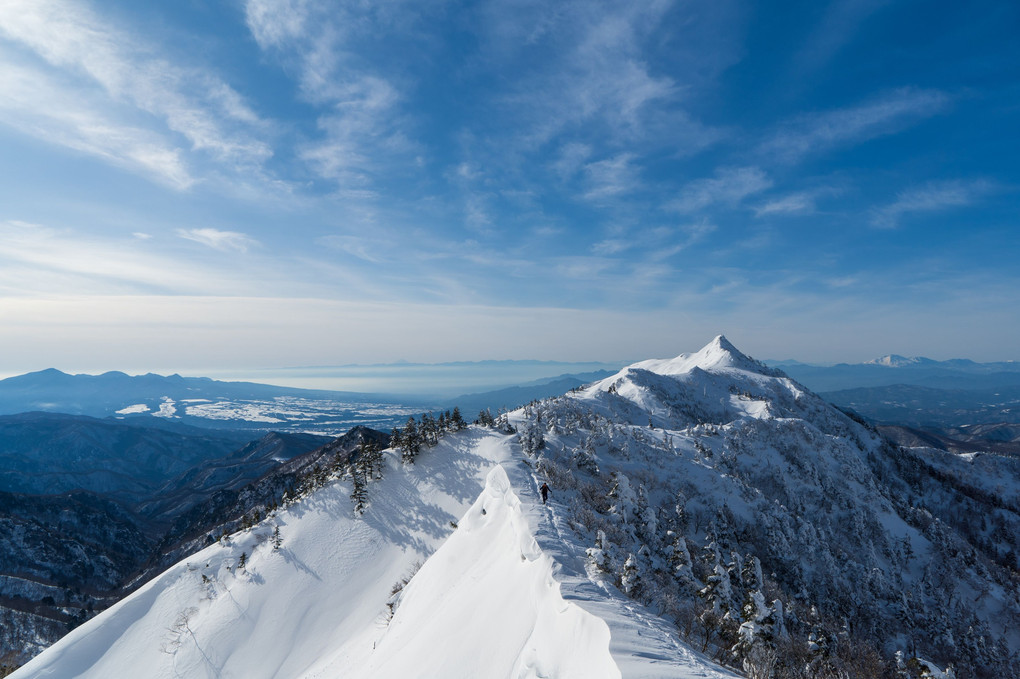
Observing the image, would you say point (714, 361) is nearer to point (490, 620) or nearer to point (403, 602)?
point (403, 602)

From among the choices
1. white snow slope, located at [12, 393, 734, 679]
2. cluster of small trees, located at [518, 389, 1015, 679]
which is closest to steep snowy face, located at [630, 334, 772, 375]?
cluster of small trees, located at [518, 389, 1015, 679]

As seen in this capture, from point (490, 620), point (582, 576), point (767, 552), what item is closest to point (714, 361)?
point (767, 552)

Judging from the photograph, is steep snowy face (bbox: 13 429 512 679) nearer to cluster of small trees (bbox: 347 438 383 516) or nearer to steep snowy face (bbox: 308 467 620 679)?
cluster of small trees (bbox: 347 438 383 516)

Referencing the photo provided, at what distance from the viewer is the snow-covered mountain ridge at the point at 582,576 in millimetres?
15102

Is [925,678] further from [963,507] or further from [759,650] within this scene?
[963,507]

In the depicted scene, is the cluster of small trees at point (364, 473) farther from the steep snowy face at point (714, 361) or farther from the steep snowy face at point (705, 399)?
the steep snowy face at point (714, 361)

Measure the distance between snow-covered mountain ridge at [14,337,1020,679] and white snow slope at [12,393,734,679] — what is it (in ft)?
0.39

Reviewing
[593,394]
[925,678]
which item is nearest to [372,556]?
[925,678]

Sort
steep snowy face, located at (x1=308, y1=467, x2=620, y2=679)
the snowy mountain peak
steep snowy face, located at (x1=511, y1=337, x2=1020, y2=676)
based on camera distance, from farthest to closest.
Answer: the snowy mountain peak < steep snowy face, located at (x1=511, y1=337, x2=1020, y2=676) < steep snowy face, located at (x1=308, y1=467, x2=620, y2=679)

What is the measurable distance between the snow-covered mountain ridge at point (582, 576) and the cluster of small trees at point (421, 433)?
1.37m

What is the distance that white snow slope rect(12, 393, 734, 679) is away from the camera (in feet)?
41.0

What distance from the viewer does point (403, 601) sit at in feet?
89.9

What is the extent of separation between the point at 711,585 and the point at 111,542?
178817mm

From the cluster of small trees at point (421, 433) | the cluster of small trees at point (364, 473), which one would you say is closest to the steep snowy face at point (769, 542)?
the cluster of small trees at point (421, 433)
